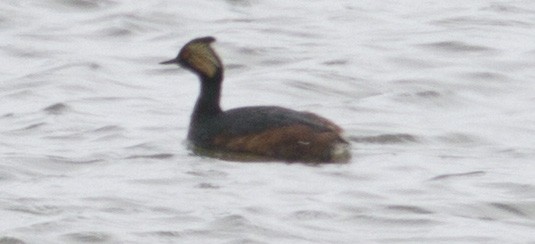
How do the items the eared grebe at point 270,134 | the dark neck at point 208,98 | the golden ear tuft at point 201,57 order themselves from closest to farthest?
the eared grebe at point 270,134 → the dark neck at point 208,98 → the golden ear tuft at point 201,57

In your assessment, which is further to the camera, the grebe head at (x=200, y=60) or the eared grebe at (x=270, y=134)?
the grebe head at (x=200, y=60)

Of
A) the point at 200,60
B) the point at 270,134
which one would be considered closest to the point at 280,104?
the point at 200,60

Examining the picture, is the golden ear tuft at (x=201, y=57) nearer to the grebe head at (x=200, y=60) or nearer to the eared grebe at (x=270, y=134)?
the grebe head at (x=200, y=60)

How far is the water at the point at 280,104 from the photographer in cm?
1311

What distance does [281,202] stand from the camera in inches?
539

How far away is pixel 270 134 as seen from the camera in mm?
15305

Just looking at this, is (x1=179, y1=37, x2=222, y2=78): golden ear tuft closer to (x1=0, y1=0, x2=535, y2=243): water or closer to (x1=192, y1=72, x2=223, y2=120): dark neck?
(x1=192, y1=72, x2=223, y2=120): dark neck

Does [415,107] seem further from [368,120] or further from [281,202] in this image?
[281,202]

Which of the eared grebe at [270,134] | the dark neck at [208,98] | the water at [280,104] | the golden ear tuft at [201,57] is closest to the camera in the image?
the water at [280,104]

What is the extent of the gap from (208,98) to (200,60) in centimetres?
32

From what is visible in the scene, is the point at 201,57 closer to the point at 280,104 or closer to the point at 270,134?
the point at 270,134

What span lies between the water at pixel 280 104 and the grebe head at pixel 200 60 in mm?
547

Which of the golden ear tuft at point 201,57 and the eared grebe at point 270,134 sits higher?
the golden ear tuft at point 201,57

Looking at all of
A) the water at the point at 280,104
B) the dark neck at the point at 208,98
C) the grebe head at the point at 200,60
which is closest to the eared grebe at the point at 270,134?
the dark neck at the point at 208,98
